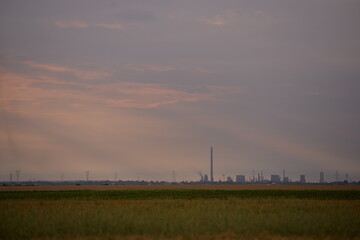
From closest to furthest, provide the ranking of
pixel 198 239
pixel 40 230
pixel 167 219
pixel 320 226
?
pixel 198 239 → pixel 40 230 → pixel 320 226 → pixel 167 219

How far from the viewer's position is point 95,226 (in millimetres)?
29266

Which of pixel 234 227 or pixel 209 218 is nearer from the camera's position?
pixel 234 227

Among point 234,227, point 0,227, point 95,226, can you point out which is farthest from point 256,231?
point 0,227

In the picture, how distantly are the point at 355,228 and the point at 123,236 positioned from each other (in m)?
14.4

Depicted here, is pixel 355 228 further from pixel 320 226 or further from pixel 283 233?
pixel 283 233

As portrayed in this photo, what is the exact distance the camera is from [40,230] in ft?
90.3

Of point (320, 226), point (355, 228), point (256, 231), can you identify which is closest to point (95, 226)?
point (256, 231)

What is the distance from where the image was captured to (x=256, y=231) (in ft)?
91.4

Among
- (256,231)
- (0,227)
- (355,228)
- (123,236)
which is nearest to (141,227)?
(123,236)

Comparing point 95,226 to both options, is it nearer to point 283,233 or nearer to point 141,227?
point 141,227

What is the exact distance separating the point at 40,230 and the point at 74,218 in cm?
573

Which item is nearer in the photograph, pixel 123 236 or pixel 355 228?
pixel 123 236

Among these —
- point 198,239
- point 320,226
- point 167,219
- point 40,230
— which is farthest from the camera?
point 167,219

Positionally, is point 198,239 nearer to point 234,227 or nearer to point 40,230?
point 234,227
